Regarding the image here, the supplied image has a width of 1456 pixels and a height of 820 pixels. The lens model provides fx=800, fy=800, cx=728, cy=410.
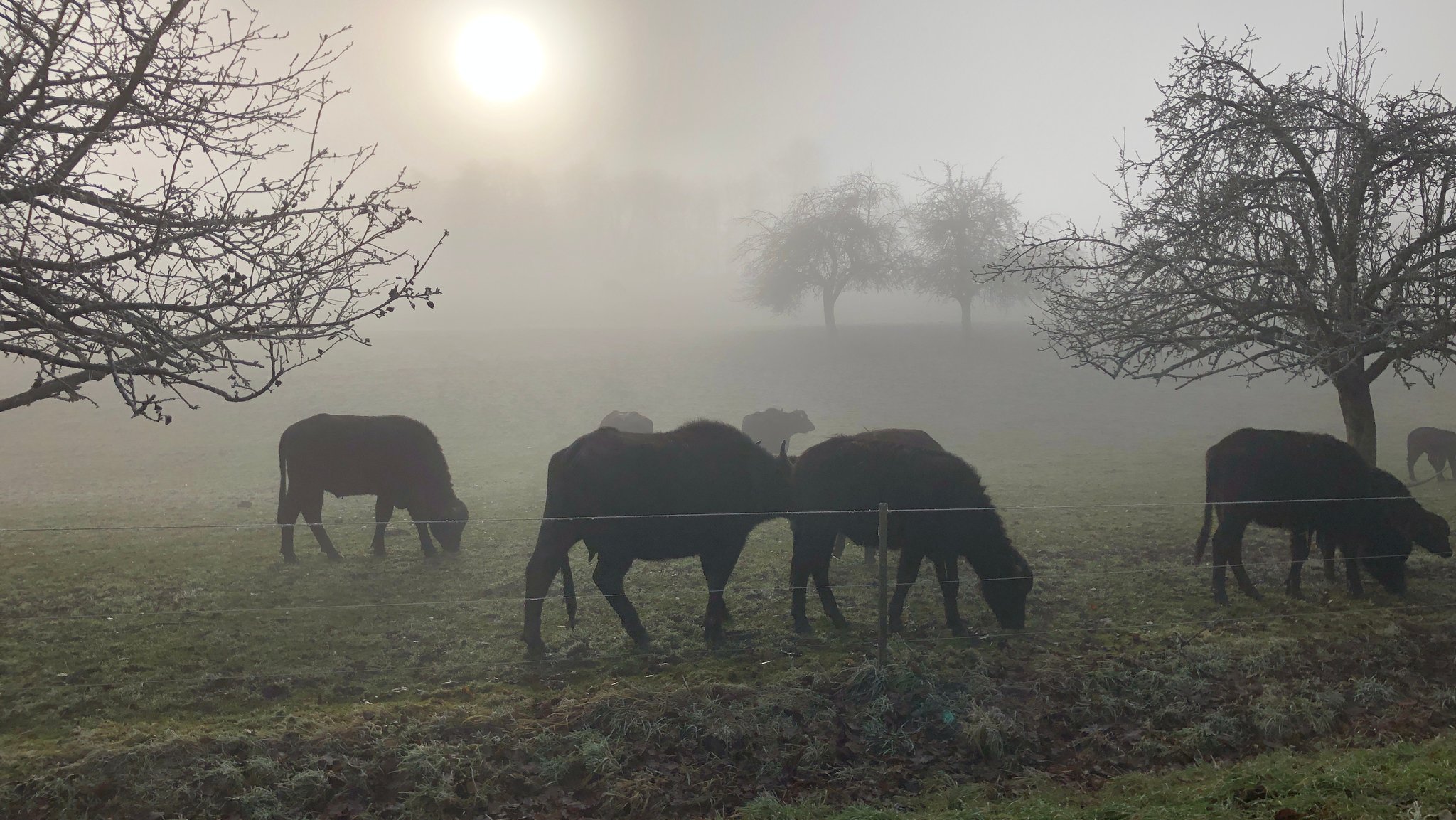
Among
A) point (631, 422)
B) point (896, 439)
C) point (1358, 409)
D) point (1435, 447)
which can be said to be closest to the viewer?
point (896, 439)

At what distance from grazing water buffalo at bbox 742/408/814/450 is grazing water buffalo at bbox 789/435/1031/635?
55.2 ft

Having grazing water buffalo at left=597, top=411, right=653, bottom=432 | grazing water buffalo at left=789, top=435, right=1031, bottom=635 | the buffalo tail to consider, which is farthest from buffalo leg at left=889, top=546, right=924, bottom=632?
grazing water buffalo at left=597, top=411, right=653, bottom=432

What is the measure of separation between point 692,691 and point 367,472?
760 centimetres

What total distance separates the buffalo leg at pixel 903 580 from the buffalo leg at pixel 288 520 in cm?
827

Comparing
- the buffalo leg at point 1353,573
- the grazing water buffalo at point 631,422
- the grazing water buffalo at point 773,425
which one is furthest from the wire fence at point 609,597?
the grazing water buffalo at point 773,425

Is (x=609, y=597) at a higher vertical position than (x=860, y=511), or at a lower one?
lower

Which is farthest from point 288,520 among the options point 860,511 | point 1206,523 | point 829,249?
point 829,249

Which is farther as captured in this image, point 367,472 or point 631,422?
point 631,422

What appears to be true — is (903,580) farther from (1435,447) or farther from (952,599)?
(1435,447)

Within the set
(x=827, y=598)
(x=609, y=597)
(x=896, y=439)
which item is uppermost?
(x=896, y=439)

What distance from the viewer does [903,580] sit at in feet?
25.4

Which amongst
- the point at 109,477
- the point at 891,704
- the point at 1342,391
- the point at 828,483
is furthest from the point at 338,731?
the point at 109,477

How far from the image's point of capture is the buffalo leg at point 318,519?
11039 mm

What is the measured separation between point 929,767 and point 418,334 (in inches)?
1919
